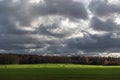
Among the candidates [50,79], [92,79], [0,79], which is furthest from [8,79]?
[92,79]

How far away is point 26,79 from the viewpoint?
61.4 m

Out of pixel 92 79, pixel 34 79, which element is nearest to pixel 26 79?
pixel 34 79

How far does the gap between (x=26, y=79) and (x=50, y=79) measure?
434 centimetres

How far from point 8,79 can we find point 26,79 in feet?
10.9

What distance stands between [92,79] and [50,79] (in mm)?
7746

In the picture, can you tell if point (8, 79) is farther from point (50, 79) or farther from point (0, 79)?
point (50, 79)

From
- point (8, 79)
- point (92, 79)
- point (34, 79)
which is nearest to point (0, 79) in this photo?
point (8, 79)

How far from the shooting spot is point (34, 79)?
61.5 metres

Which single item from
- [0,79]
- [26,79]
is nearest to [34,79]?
[26,79]

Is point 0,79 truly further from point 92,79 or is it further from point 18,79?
point 92,79

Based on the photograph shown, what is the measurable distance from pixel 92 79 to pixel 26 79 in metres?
12.1

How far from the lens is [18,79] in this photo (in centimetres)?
6147

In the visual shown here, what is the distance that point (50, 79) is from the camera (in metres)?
61.4

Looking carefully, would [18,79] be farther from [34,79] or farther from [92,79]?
[92,79]
